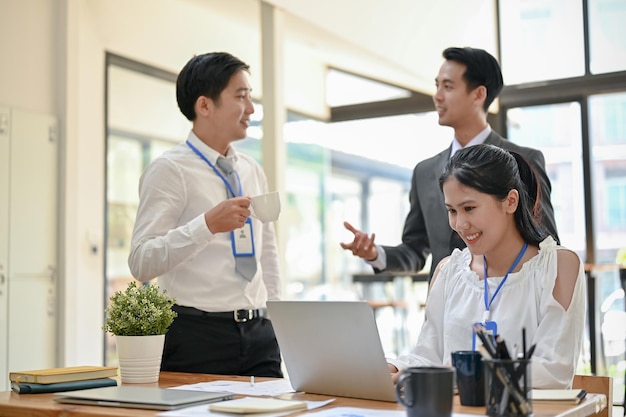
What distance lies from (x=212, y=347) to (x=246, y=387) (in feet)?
1.91

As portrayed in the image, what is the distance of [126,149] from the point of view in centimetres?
582

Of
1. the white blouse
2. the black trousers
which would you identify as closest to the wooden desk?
the white blouse

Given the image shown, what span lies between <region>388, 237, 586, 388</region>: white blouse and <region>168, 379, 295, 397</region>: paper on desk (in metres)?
0.28

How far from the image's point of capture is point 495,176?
7.12 ft

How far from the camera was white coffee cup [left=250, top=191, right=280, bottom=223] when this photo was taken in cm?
252

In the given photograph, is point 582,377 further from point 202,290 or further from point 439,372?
point 202,290

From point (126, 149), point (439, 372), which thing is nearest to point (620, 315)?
point (126, 149)

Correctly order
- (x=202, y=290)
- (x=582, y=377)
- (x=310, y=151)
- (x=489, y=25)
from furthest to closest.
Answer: (x=310, y=151) → (x=489, y=25) → (x=202, y=290) → (x=582, y=377)

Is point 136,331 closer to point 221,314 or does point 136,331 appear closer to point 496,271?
point 221,314

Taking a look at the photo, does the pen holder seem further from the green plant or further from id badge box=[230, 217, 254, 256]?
id badge box=[230, 217, 254, 256]

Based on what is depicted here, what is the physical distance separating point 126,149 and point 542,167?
3512mm

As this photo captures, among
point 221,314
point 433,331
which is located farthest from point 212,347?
point 433,331

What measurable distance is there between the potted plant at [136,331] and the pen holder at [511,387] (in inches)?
38.4

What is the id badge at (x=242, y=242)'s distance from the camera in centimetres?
273
